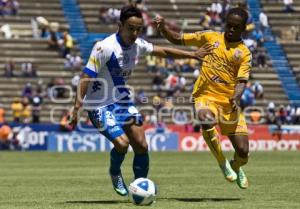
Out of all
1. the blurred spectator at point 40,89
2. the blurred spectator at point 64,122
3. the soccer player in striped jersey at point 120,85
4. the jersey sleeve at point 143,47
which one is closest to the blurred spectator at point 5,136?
the blurred spectator at point 64,122

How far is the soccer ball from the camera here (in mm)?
12422

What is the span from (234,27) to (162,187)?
362 centimetres

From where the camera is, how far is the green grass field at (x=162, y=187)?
42.8ft

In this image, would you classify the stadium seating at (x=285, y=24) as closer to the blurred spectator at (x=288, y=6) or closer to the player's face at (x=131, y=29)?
the blurred spectator at (x=288, y=6)

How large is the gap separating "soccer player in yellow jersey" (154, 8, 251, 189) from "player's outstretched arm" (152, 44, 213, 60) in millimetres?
826

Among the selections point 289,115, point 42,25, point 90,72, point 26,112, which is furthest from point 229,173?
point 42,25

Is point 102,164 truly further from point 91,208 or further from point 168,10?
point 168,10

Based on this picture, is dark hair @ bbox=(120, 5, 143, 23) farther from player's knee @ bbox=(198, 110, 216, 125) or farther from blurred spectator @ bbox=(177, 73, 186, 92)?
blurred spectator @ bbox=(177, 73, 186, 92)

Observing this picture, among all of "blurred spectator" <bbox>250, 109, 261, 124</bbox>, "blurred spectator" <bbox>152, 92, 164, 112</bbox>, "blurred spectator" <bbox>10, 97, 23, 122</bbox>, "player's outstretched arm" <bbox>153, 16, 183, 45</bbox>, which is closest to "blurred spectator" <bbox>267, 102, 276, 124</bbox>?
"blurred spectator" <bbox>250, 109, 261, 124</bbox>

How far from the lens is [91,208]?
12.3 meters

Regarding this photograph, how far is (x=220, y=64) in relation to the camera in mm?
14898

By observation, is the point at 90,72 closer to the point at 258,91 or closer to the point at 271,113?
the point at 271,113

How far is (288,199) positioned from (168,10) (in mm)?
40073

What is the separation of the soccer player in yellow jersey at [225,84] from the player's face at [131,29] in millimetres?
1223
